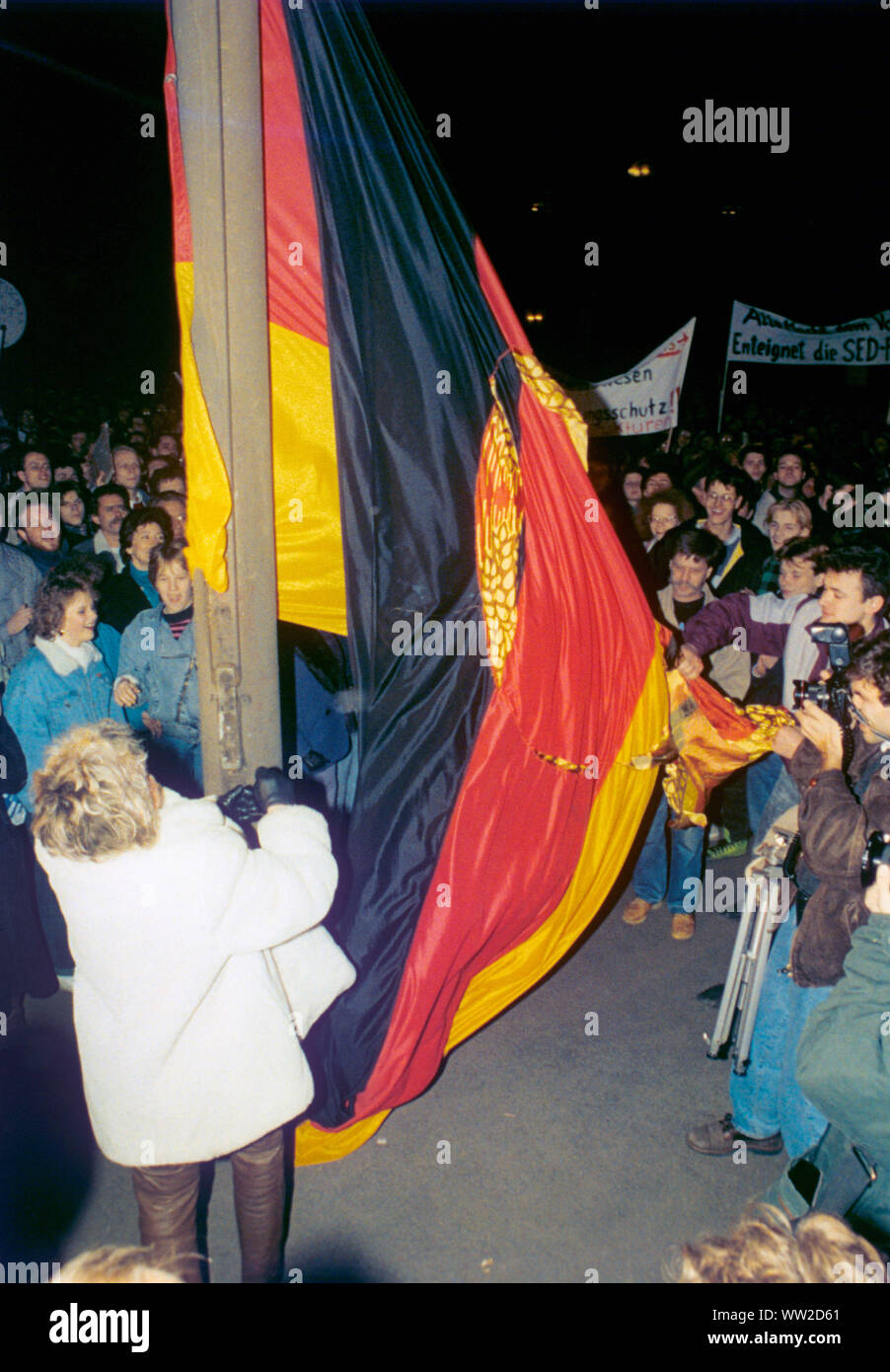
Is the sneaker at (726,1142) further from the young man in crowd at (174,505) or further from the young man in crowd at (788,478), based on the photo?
the young man in crowd at (788,478)

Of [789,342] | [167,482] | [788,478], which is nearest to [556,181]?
[789,342]

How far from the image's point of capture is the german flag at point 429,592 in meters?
2.91

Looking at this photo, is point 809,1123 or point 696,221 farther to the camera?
point 696,221

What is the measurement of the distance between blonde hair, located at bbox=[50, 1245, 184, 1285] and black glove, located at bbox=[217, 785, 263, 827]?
1164 mm

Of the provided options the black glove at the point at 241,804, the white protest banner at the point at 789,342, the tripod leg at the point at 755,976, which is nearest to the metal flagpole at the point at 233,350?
the black glove at the point at 241,804

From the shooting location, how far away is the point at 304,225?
9.74ft

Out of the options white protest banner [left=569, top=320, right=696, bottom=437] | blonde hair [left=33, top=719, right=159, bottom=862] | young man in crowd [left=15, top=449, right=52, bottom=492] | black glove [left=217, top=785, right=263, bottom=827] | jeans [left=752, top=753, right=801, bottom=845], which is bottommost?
jeans [left=752, top=753, right=801, bottom=845]

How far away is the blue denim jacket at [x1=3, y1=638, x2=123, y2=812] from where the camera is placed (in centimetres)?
384

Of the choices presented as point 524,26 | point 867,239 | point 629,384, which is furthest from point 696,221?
point 629,384

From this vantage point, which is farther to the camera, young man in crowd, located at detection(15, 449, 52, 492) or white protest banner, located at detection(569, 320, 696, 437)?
white protest banner, located at detection(569, 320, 696, 437)

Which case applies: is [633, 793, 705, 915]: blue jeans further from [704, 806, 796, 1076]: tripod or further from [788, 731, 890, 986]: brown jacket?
[788, 731, 890, 986]: brown jacket

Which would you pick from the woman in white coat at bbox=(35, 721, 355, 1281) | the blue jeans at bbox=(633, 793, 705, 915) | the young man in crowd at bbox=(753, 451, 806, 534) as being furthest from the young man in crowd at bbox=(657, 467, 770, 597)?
the woman in white coat at bbox=(35, 721, 355, 1281)

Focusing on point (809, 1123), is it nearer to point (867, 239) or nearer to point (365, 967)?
point (365, 967)

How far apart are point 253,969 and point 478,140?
608 inches
